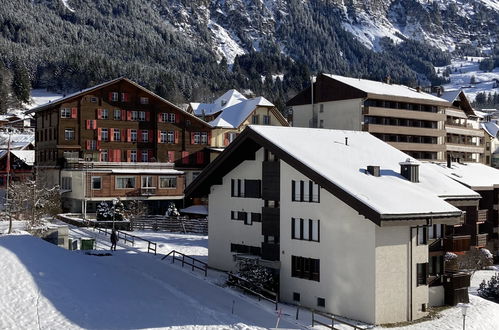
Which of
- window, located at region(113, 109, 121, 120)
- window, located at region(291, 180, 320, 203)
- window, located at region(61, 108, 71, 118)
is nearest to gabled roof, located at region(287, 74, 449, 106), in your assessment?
window, located at region(113, 109, 121, 120)

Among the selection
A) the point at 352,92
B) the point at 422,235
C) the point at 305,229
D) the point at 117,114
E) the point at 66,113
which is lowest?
the point at 422,235

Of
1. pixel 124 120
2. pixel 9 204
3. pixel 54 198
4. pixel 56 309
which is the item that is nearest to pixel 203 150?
pixel 124 120

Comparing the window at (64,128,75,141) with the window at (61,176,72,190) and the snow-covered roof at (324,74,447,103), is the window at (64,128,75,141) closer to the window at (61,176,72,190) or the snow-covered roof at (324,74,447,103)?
the window at (61,176,72,190)

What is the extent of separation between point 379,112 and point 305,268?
2082 inches

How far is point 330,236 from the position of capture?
108ft

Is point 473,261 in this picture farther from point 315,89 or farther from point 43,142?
point 43,142

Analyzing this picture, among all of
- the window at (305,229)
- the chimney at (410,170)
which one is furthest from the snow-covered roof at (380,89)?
the window at (305,229)

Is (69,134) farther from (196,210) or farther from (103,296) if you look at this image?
(103,296)

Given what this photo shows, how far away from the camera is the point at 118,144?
261 feet

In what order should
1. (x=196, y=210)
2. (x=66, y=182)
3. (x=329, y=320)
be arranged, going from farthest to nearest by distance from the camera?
1. (x=66, y=182)
2. (x=196, y=210)
3. (x=329, y=320)

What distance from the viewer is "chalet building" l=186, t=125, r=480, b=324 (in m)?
31.0

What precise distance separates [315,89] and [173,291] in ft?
193

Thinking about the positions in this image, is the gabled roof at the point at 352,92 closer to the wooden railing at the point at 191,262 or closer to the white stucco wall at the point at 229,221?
the white stucco wall at the point at 229,221

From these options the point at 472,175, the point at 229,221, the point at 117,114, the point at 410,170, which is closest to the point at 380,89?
the point at 472,175
